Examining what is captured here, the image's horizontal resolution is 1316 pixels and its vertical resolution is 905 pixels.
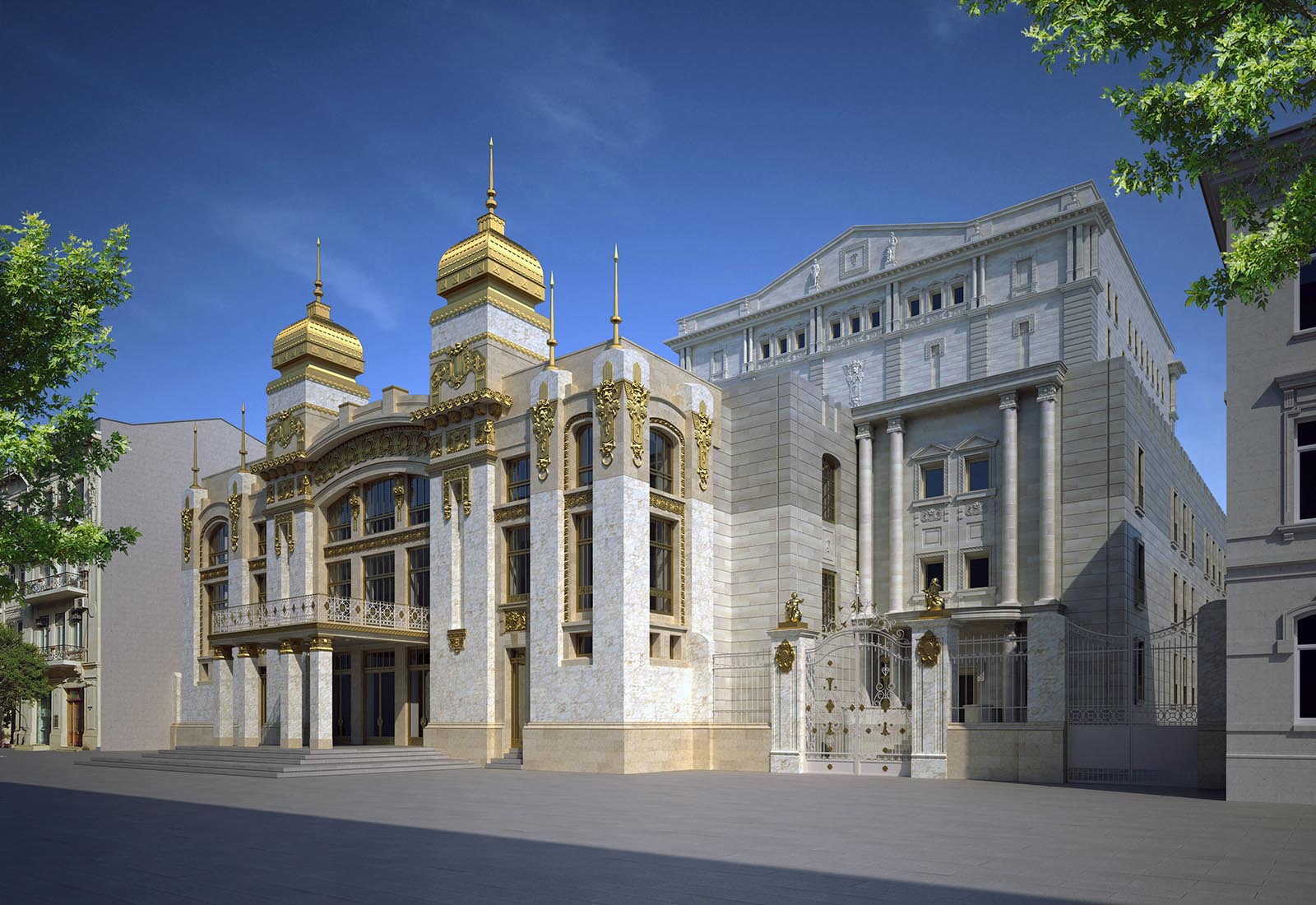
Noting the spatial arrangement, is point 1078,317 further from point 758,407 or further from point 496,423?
point 496,423

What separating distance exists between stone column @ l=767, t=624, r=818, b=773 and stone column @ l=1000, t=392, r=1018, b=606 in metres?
8.18

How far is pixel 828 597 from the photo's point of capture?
34.0m

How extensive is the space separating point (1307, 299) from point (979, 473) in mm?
15664

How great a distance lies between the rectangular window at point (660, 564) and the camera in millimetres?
29500

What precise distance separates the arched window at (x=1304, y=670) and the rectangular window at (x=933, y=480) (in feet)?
55.6

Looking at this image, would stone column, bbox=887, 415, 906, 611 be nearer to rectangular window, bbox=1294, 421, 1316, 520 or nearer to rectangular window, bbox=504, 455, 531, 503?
rectangular window, bbox=504, 455, 531, 503

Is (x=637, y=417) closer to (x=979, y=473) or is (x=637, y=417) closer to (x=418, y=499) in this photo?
(x=418, y=499)

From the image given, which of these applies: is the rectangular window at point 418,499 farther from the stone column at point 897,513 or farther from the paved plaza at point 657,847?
the stone column at point 897,513

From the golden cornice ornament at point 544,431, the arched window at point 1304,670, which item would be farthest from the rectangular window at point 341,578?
the arched window at point 1304,670

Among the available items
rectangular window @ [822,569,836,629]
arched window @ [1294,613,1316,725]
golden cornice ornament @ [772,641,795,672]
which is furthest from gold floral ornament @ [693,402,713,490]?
arched window @ [1294,613,1316,725]

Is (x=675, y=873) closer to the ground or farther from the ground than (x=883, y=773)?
farther from the ground

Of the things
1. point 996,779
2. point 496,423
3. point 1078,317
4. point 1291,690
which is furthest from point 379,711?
point 1078,317

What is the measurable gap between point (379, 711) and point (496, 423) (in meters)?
10.5

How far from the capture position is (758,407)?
1277 inches
